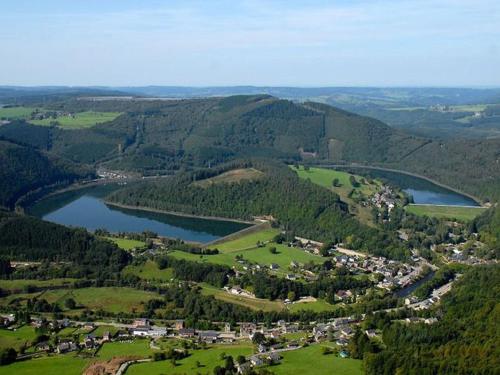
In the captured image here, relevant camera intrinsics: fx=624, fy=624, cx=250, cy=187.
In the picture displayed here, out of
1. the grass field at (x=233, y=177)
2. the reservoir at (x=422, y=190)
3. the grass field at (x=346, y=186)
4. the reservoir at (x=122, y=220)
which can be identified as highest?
the grass field at (x=233, y=177)

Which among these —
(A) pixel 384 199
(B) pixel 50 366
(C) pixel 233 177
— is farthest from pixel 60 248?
(A) pixel 384 199

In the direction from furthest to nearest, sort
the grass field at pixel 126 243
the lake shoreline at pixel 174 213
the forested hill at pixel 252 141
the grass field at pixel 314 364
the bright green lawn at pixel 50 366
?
the forested hill at pixel 252 141, the lake shoreline at pixel 174 213, the grass field at pixel 126 243, the bright green lawn at pixel 50 366, the grass field at pixel 314 364

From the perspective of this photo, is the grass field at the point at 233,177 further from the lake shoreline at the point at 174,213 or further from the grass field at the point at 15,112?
the grass field at the point at 15,112

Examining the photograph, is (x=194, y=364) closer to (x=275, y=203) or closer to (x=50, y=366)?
(x=50, y=366)

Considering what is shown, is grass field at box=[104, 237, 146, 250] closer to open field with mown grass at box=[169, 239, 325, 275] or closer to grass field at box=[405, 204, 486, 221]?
open field with mown grass at box=[169, 239, 325, 275]

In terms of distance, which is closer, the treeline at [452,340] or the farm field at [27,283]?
the treeline at [452,340]

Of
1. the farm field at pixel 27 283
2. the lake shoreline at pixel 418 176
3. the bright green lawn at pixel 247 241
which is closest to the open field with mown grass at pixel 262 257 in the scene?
the bright green lawn at pixel 247 241
